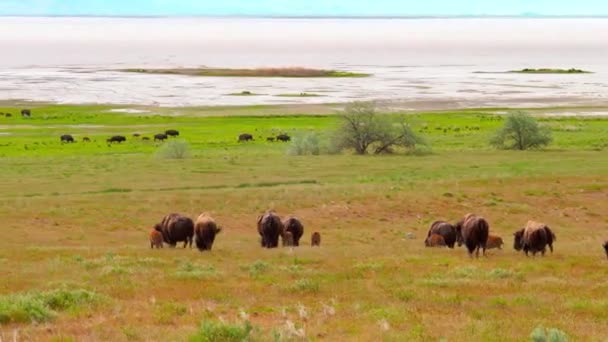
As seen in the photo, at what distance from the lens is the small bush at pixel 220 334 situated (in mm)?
11422

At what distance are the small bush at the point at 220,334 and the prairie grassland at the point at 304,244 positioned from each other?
32 cm

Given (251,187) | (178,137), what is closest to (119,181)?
(251,187)

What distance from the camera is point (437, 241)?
89.0 ft

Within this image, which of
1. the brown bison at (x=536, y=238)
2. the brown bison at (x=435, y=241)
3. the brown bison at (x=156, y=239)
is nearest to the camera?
the brown bison at (x=536, y=238)

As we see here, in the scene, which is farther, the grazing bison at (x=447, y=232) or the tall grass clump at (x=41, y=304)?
the grazing bison at (x=447, y=232)

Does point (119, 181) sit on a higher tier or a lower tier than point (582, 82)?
lower

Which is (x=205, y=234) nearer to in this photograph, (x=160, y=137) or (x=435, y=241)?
(x=435, y=241)

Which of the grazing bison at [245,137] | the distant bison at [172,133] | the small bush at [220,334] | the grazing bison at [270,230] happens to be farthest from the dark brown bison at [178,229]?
the distant bison at [172,133]

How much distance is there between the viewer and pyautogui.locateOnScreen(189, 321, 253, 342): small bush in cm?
1142

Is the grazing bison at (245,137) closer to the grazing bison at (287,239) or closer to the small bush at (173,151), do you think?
the small bush at (173,151)

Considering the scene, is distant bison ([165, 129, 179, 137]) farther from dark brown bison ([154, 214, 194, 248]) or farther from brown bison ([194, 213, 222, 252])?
brown bison ([194, 213, 222, 252])

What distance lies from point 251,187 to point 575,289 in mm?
27490

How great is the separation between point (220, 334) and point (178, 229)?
50.0 feet

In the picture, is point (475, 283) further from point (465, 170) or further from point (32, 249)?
point (465, 170)
